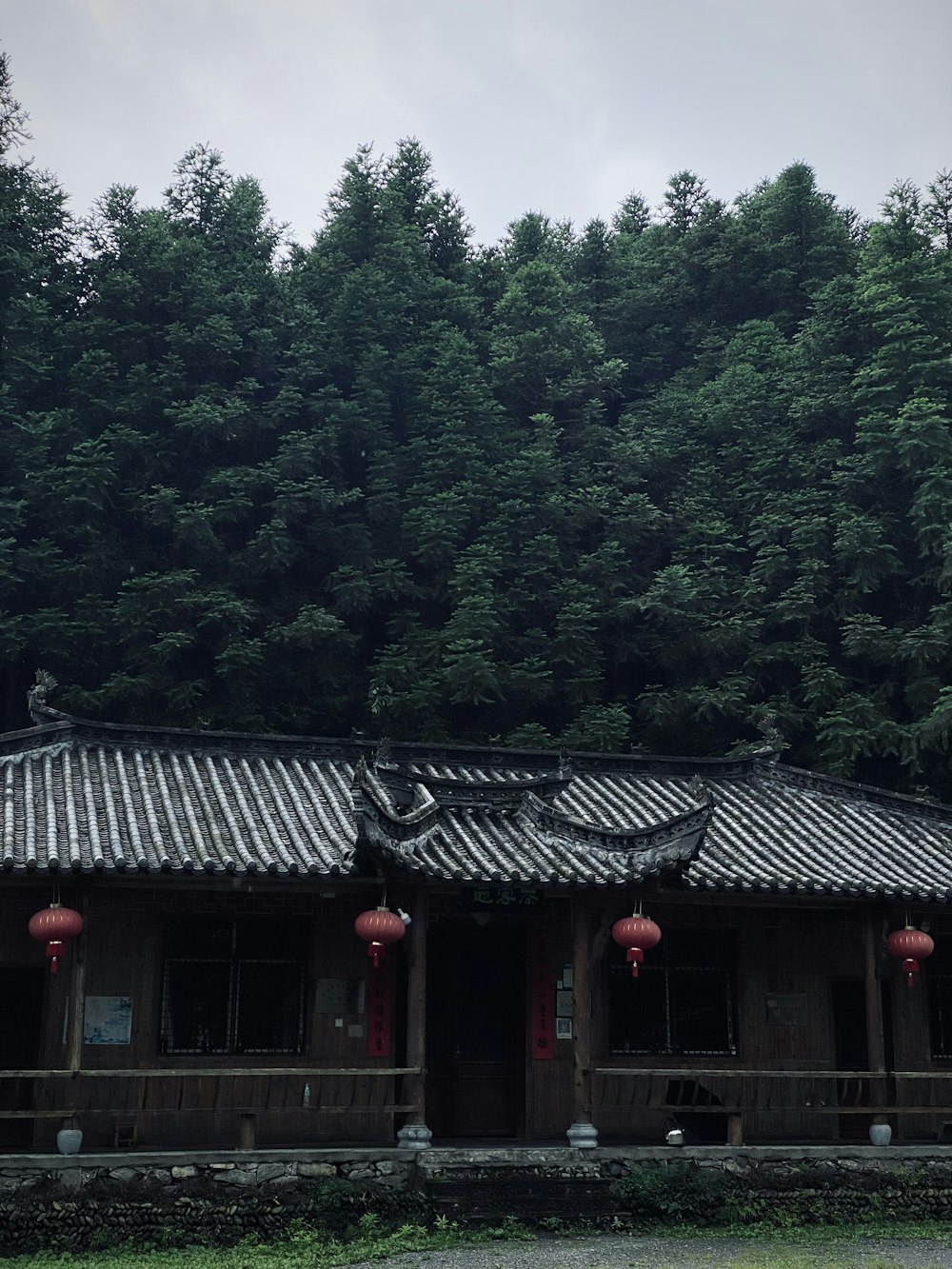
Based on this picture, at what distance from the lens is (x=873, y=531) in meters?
30.8

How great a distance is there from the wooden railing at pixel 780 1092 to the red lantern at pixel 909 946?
1264 millimetres

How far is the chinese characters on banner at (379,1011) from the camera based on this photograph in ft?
53.0

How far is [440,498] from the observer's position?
31.7m

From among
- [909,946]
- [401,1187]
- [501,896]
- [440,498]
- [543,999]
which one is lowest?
[401,1187]

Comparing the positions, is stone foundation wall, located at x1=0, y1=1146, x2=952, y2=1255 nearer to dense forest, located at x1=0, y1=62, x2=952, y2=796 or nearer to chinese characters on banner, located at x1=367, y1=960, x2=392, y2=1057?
chinese characters on banner, located at x1=367, y1=960, x2=392, y2=1057

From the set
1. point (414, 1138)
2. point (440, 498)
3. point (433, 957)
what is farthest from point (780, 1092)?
point (440, 498)

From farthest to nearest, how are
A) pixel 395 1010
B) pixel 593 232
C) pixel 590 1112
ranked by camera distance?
pixel 593 232 → pixel 395 1010 → pixel 590 1112

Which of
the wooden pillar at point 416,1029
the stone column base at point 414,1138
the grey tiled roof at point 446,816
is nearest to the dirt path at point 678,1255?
the stone column base at point 414,1138

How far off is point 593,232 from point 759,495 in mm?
13370

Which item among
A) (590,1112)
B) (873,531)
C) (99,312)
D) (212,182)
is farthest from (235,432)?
(590,1112)

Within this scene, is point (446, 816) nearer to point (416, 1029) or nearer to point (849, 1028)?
point (416, 1029)

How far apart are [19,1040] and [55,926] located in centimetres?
219

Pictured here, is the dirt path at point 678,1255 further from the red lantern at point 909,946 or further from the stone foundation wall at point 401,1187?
the red lantern at point 909,946

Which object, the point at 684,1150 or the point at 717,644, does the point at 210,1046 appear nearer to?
the point at 684,1150
